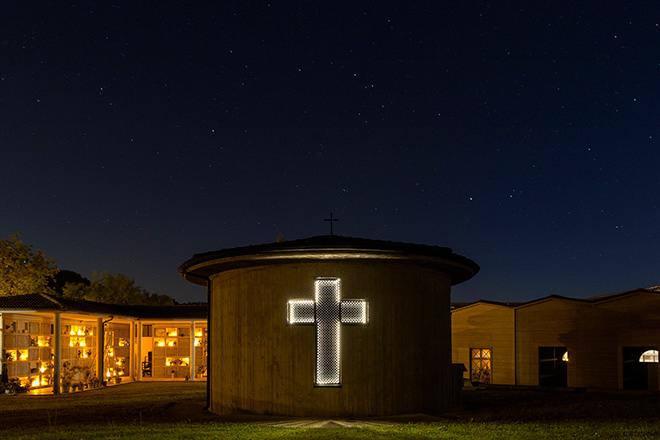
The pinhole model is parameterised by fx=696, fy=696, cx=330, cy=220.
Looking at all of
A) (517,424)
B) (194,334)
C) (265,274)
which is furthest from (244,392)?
(194,334)

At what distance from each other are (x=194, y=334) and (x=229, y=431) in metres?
21.6

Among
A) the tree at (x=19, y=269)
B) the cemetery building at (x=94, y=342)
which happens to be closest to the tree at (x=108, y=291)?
the tree at (x=19, y=269)

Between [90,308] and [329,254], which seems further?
[90,308]

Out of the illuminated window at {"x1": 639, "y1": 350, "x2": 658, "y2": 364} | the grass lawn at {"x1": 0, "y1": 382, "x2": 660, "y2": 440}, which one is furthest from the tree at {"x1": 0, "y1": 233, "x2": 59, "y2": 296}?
the illuminated window at {"x1": 639, "y1": 350, "x2": 658, "y2": 364}

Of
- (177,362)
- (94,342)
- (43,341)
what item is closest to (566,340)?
(177,362)

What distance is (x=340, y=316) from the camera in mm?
15266

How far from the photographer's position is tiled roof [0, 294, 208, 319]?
24500 mm

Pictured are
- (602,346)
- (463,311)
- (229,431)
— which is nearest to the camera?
(229,431)

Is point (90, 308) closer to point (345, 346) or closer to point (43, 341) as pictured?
point (43, 341)

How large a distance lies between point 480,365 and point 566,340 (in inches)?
193

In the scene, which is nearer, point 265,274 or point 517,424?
point 517,424

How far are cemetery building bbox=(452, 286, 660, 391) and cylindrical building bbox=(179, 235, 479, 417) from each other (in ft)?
49.5

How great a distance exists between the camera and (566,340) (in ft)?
98.2

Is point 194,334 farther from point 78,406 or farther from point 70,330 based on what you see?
point 78,406
